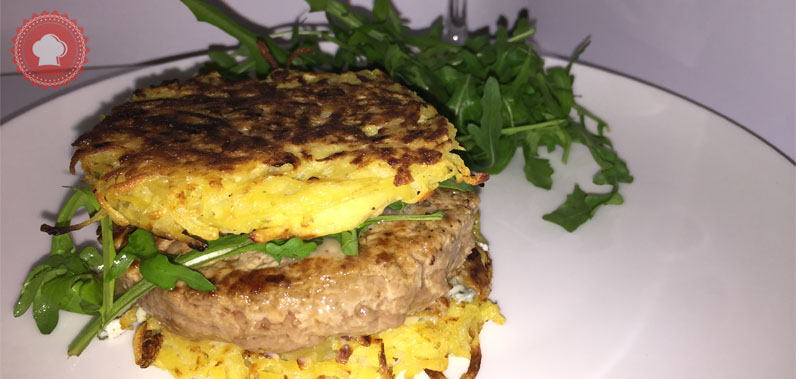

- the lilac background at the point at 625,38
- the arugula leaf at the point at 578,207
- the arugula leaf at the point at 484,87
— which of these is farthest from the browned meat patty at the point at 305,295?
the lilac background at the point at 625,38

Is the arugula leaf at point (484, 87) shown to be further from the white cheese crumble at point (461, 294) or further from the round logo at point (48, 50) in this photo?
the round logo at point (48, 50)

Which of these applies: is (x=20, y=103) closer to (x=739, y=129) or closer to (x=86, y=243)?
(x=86, y=243)

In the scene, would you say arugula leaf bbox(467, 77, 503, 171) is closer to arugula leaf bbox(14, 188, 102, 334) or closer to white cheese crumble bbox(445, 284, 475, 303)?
white cheese crumble bbox(445, 284, 475, 303)

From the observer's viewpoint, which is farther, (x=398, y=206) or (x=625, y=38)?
(x=625, y=38)

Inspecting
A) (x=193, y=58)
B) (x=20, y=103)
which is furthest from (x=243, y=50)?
(x=20, y=103)

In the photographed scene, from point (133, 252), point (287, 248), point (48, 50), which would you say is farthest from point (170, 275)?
point (48, 50)

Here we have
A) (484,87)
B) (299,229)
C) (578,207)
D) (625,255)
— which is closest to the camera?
(299,229)

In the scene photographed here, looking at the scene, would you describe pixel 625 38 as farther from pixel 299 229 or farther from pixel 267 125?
pixel 299 229

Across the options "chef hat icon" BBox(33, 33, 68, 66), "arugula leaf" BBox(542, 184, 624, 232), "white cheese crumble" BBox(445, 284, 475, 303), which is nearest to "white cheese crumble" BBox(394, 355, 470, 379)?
"white cheese crumble" BBox(445, 284, 475, 303)

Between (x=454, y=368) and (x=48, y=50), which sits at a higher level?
(x=48, y=50)
